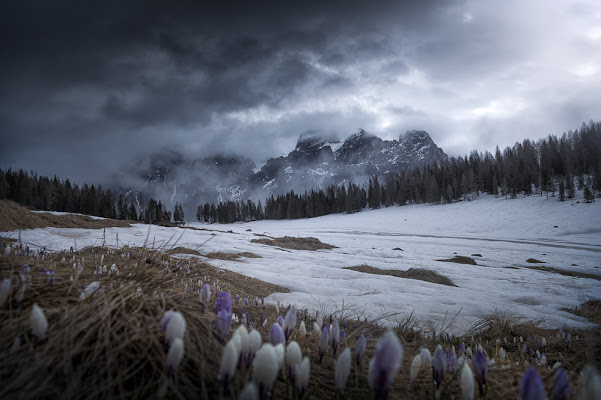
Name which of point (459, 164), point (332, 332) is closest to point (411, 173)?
point (459, 164)

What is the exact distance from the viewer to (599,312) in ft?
19.5

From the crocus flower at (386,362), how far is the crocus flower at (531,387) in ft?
1.17

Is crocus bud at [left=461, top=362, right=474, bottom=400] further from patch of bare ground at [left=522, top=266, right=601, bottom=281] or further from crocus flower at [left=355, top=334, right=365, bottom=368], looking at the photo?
patch of bare ground at [left=522, top=266, right=601, bottom=281]

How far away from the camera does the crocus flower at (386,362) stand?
83cm

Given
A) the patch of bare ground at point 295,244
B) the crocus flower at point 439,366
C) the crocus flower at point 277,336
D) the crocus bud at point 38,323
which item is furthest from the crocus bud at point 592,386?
the patch of bare ground at point 295,244

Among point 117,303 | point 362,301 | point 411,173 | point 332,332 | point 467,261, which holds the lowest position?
point 467,261

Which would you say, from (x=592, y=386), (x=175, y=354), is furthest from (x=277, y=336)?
(x=592, y=386)

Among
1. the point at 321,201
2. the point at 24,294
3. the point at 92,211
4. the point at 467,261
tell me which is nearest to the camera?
the point at 24,294

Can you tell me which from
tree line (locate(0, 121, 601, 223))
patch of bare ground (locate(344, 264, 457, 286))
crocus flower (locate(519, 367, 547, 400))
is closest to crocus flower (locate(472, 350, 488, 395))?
crocus flower (locate(519, 367, 547, 400))

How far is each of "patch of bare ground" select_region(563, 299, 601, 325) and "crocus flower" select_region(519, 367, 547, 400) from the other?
646 cm

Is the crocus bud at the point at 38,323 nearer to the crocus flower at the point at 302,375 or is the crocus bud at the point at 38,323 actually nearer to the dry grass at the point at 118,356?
the dry grass at the point at 118,356

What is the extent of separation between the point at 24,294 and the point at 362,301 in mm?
4741

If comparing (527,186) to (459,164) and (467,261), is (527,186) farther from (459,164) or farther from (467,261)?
(467,261)

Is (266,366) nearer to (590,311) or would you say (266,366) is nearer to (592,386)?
(592,386)
